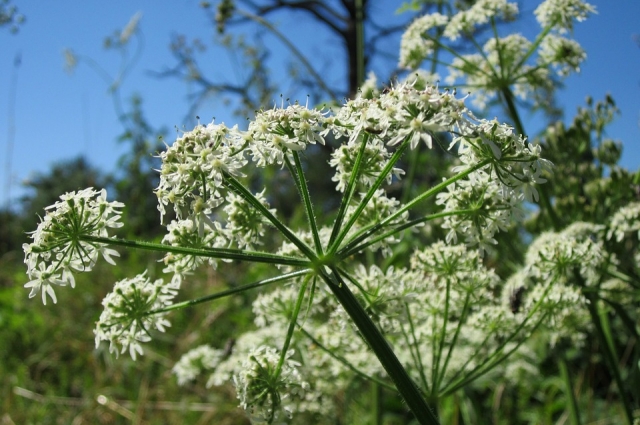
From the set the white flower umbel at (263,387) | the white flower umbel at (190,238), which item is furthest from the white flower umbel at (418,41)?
the white flower umbel at (263,387)

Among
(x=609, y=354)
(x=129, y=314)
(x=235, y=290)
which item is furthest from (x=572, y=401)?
(x=129, y=314)

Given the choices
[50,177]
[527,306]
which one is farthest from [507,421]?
[50,177]

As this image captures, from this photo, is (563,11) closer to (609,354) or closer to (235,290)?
(609,354)

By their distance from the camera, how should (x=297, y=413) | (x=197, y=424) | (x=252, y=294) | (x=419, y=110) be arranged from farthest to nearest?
(x=252, y=294) < (x=197, y=424) < (x=297, y=413) < (x=419, y=110)

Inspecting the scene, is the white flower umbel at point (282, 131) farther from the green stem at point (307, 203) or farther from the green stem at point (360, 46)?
the green stem at point (360, 46)

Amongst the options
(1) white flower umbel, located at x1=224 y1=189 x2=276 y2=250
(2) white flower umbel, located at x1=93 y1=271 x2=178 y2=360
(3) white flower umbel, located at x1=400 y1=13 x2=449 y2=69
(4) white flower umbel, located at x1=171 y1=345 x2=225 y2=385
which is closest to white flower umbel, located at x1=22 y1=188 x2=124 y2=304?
(2) white flower umbel, located at x1=93 y1=271 x2=178 y2=360

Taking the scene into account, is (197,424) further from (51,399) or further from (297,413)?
(297,413)
